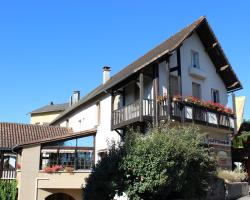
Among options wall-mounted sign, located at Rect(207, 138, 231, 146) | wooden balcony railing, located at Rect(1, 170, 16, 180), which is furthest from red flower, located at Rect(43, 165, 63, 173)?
wall-mounted sign, located at Rect(207, 138, 231, 146)

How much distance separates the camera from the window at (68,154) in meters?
22.4

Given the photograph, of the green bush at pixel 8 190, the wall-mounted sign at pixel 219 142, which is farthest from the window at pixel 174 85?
the green bush at pixel 8 190

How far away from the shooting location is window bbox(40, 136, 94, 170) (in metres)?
22.4

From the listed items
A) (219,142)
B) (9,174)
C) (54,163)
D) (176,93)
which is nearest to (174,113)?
(176,93)

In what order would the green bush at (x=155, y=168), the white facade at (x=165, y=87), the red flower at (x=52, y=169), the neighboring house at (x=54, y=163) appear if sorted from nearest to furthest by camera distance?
the green bush at (x=155, y=168)
the white facade at (x=165, y=87)
the neighboring house at (x=54, y=163)
the red flower at (x=52, y=169)

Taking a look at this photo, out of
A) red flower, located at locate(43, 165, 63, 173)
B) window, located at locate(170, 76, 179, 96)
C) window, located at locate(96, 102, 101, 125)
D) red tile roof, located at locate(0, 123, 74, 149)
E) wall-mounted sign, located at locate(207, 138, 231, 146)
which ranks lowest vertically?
red flower, located at locate(43, 165, 63, 173)

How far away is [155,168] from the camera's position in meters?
12.4

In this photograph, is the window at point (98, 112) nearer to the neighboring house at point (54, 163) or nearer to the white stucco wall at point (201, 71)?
the neighboring house at point (54, 163)

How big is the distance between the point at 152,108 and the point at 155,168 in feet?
20.4

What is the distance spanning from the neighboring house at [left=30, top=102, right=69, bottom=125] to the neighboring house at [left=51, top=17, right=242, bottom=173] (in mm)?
27448

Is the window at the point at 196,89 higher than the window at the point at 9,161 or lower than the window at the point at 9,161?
higher

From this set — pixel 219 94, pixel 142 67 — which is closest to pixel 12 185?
pixel 142 67

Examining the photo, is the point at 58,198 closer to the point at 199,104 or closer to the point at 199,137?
the point at 199,104

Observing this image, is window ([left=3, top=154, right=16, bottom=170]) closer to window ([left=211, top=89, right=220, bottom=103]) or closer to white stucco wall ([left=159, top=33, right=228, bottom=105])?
white stucco wall ([left=159, top=33, right=228, bottom=105])
